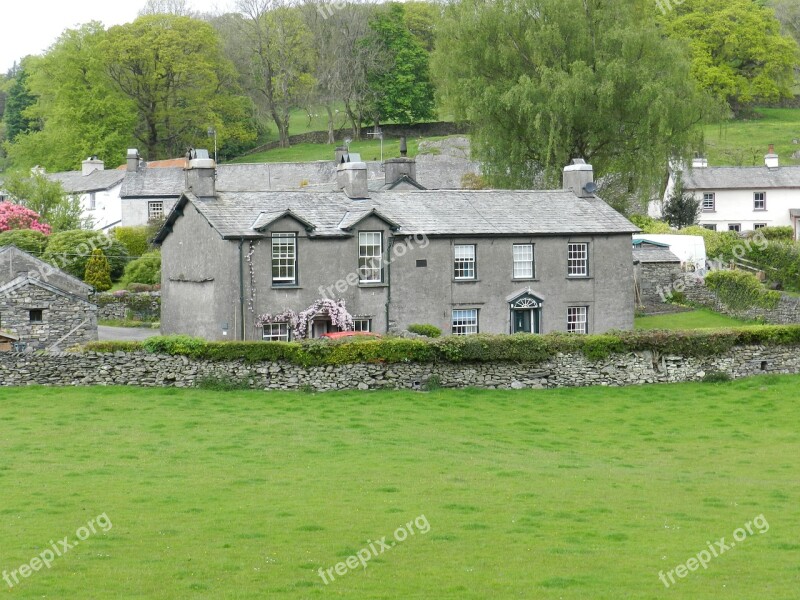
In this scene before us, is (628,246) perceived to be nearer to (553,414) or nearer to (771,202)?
(553,414)

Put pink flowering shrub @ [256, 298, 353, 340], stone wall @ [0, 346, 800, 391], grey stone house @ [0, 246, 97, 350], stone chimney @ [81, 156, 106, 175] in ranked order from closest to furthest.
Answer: stone wall @ [0, 346, 800, 391], pink flowering shrub @ [256, 298, 353, 340], grey stone house @ [0, 246, 97, 350], stone chimney @ [81, 156, 106, 175]

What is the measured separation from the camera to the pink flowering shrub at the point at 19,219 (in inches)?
2832

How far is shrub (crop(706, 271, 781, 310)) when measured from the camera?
169 feet

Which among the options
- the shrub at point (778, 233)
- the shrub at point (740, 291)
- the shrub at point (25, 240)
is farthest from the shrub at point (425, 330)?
the shrub at point (778, 233)

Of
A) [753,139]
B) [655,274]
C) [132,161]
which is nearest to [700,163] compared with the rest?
[753,139]

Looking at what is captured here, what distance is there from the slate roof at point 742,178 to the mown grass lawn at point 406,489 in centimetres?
4612

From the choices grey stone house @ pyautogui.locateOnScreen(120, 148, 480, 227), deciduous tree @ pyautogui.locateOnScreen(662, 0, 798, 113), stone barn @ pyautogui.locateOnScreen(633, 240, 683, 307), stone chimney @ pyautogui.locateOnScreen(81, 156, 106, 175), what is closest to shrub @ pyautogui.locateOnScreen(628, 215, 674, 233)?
stone barn @ pyautogui.locateOnScreen(633, 240, 683, 307)

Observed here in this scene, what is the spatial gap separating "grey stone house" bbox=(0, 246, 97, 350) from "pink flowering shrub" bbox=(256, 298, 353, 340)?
23.1 feet

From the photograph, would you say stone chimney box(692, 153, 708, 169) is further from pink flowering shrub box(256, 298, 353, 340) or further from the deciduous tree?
pink flowering shrub box(256, 298, 353, 340)

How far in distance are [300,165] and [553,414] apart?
50.8m

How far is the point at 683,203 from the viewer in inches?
3007

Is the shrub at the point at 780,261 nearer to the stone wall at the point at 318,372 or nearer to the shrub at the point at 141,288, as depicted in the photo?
the stone wall at the point at 318,372

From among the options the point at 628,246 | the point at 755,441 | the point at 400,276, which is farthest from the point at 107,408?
the point at 628,246

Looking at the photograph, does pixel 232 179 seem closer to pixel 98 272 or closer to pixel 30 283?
pixel 98 272
